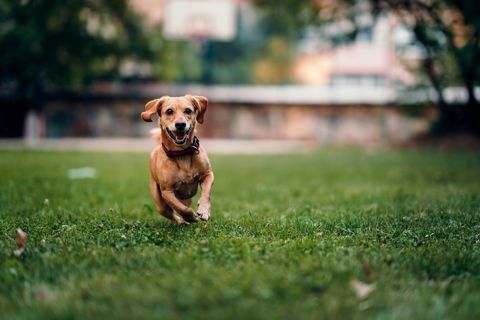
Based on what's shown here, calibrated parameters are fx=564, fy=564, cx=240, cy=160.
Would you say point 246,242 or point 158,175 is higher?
point 158,175

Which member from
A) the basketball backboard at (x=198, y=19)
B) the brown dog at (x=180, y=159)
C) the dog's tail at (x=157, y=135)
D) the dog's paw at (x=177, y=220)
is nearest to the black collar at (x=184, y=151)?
the brown dog at (x=180, y=159)

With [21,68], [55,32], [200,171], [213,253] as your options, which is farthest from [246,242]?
[55,32]

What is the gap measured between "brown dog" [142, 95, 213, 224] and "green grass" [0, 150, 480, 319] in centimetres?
29

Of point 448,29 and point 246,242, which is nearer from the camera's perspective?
point 246,242

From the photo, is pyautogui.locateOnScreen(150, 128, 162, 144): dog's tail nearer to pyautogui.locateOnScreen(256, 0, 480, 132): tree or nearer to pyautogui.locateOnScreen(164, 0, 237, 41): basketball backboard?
pyautogui.locateOnScreen(256, 0, 480, 132): tree

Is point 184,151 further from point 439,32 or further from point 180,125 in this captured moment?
point 439,32

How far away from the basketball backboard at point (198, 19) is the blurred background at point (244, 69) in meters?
0.07

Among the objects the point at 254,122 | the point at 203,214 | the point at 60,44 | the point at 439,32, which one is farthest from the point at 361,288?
the point at 254,122

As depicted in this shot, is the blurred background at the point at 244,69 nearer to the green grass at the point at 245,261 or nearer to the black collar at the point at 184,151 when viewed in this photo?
the green grass at the point at 245,261

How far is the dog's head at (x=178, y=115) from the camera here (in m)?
4.80

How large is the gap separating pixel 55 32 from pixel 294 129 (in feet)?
52.4

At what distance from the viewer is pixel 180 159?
5.01 metres

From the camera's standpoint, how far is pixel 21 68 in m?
Answer: 25.9

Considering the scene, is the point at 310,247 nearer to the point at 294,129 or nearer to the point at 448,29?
the point at 448,29
